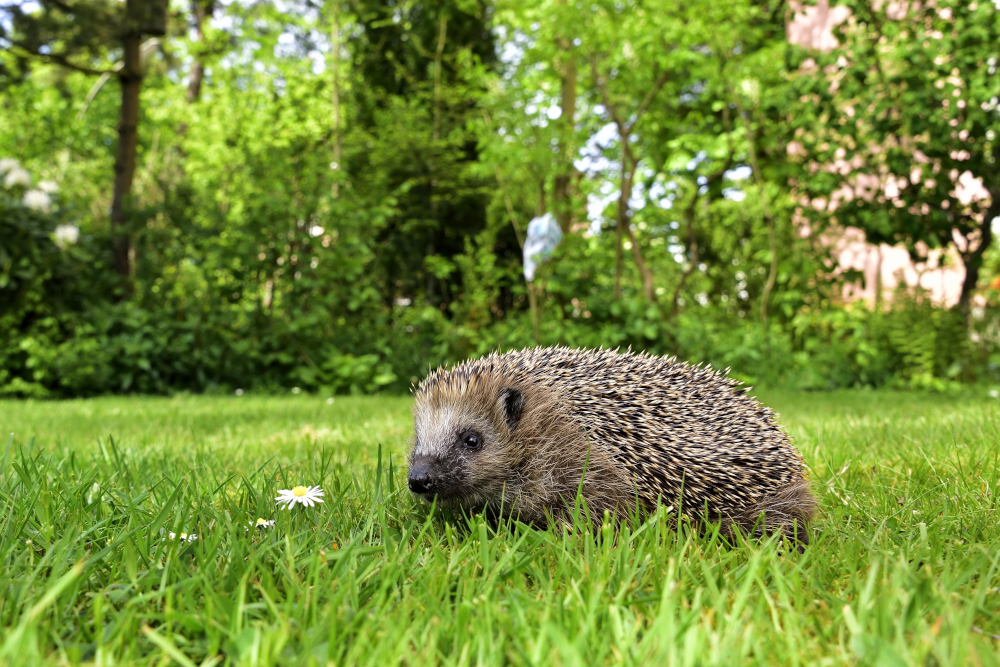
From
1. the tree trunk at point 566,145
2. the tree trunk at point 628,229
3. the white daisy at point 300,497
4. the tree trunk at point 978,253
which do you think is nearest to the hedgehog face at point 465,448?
the white daisy at point 300,497

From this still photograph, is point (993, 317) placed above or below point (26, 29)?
below

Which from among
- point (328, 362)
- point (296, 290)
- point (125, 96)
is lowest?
point (328, 362)

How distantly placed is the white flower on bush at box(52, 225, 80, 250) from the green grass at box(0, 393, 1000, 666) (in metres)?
6.98

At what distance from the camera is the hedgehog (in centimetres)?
246

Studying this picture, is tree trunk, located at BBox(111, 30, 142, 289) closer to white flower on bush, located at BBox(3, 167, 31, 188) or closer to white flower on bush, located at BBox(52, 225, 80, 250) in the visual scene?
white flower on bush, located at BBox(52, 225, 80, 250)

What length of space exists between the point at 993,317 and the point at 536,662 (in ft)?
32.3

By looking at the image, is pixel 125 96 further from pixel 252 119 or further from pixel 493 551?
pixel 493 551

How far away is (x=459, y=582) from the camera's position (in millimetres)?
1671

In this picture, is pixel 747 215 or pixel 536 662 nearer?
pixel 536 662

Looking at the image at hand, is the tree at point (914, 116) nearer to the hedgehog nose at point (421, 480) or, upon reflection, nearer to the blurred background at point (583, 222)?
the blurred background at point (583, 222)

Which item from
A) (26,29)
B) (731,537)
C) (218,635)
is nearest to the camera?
(218,635)

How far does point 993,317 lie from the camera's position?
882 centimetres

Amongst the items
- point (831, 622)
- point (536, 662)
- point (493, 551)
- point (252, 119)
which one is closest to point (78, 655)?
point (536, 662)

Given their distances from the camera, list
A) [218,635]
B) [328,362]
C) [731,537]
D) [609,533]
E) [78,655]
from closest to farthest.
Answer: [78,655] < [218,635] < [609,533] < [731,537] < [328,362]
